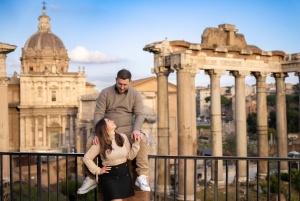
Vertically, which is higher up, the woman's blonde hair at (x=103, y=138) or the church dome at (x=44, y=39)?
the church dome at (x=44, y=39)

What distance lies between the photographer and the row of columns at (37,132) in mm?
54094

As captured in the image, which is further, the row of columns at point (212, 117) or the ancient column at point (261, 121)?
the ancient column at point (261, 121)

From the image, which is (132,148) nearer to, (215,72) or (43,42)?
(215,72)

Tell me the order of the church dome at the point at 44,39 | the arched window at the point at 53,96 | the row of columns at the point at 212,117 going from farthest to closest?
the church dome at the point at 44,39, the arched window at the point at 53,96, the row of columns at the point at 212,117

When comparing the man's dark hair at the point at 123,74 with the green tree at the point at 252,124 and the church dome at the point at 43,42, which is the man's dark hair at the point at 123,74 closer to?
the church dome at the point at 43,42

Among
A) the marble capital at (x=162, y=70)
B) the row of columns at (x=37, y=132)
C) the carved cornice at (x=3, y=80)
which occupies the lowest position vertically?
the row of columns at (x=37, y=132)

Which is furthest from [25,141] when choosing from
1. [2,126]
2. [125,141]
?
[125,141]

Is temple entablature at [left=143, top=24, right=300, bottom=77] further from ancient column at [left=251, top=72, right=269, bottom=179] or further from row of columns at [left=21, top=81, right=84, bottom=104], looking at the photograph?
row of columns at [left=21, top=81, right=84, bottom=104]

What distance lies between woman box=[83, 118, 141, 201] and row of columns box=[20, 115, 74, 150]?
50.0 m

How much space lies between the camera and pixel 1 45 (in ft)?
47.9

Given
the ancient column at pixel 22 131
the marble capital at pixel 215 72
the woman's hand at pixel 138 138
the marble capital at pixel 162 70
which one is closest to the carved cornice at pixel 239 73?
the marble capital at pixel 215 72

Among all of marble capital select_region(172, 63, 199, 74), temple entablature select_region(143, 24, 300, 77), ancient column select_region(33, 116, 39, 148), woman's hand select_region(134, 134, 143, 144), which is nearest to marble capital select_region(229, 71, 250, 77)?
temple entablature select_region(143, 24, 300, 77)

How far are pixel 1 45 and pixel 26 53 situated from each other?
4733 centimetres

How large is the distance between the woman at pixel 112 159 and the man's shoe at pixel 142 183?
12 cm
